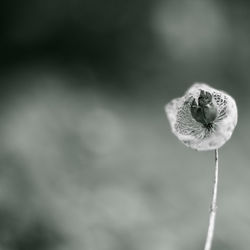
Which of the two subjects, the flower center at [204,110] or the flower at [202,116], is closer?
the flower at [202,116]

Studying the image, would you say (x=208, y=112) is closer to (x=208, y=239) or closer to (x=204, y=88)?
(x=204, y=88)

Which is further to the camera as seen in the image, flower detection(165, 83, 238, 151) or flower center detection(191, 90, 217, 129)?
flower center detection(191, 90, 217, 129)

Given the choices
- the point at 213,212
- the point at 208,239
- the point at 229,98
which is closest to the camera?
the point at 208,239

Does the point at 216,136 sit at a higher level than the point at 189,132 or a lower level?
lower

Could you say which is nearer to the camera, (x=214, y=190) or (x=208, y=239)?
(x=208, y=239)

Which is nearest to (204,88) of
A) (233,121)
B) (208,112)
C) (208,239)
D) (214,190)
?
(208,112)
